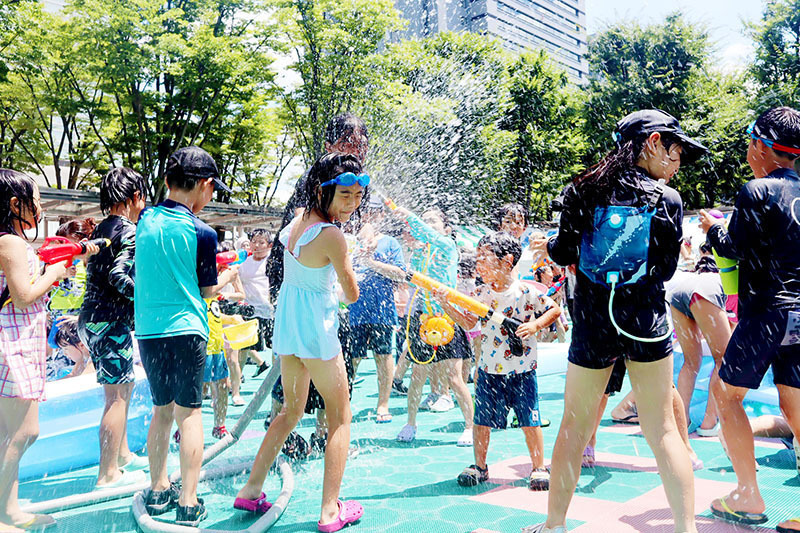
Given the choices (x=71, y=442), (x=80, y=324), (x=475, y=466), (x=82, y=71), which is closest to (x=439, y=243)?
(x=475, y=466)

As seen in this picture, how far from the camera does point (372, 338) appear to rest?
559cm

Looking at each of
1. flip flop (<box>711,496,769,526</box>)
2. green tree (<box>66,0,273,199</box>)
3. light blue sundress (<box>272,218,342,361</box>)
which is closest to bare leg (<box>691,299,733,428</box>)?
flip flop (<box>711,496,769,526</box>)

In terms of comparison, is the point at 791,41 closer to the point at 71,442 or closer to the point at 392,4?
the point at 392,4

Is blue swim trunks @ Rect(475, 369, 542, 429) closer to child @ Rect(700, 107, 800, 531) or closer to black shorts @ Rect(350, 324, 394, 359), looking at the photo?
child @ Rect(700, 107, 800, 531)

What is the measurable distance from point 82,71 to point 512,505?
22790 millimetres

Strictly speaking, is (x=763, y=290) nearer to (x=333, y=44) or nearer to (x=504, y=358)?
(x=504, y=358)

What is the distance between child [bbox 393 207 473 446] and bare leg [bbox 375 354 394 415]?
36 centimetres

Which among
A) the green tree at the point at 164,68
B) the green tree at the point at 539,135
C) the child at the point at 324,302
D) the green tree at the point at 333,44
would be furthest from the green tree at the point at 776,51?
the child at the point at 324,302

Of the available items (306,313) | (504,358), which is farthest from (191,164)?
(504,358)

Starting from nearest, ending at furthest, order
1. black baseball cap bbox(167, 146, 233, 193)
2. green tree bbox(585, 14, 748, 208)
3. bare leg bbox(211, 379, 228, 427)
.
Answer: black baseball cap bbox(167, 146, 233, 193), bare leg bbox(211, 379, 228, 427), green tree bbox(585, 14, 748, 208)

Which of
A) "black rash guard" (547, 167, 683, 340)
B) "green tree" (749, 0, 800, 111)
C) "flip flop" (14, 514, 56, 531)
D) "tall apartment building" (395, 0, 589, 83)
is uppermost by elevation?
"tall apartment building" (395, 0, 589, 83)

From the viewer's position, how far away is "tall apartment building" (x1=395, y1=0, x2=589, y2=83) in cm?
6762

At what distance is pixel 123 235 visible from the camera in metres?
3.81

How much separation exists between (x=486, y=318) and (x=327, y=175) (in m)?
1.30
